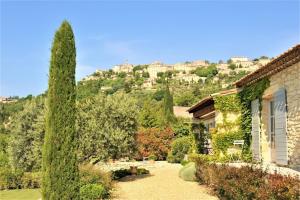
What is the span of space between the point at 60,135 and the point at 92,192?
11.0ft

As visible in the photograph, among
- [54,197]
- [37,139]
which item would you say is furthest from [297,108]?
[37,139]

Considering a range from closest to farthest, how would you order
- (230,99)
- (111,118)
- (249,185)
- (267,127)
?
(249,185) → (267,127) → (230,99) → (111,118)

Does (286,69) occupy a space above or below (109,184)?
above

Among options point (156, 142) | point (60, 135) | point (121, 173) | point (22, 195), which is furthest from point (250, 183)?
point (156, 142)

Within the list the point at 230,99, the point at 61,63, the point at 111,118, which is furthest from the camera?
the point at 111,118

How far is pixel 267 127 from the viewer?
13633 mm

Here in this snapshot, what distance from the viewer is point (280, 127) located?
12016 mm

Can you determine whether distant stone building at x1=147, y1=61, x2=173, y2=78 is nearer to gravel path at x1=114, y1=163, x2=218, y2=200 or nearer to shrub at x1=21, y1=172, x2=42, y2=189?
shrub at x1=21, y1=172, x2=42, y2=189

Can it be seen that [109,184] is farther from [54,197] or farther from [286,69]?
[286,69]

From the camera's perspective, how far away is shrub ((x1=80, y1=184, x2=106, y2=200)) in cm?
1248

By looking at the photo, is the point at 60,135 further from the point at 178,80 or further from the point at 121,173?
the point at 178,80

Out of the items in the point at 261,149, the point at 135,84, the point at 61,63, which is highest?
the point at 135,84

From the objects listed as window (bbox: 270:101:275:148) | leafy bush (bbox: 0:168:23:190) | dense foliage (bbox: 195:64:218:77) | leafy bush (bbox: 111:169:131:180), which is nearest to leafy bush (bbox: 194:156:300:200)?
window (bbox: 270:101:275:148)

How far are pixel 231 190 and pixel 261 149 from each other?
4.12 metres
